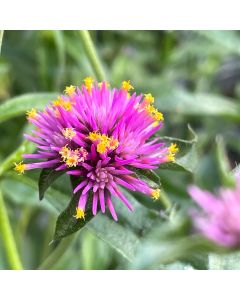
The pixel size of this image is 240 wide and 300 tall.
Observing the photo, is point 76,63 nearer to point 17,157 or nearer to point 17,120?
point 17,120

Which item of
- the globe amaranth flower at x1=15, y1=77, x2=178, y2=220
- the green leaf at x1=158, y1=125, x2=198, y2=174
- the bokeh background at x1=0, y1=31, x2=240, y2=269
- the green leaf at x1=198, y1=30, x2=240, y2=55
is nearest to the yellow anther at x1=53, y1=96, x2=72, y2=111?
the globe amaranth flower at x1=15, y1=77, x2=178, y2=220

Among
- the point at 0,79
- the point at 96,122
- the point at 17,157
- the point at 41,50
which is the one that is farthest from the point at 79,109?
the point at 0,79

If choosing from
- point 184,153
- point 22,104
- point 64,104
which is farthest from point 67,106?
point 22,104

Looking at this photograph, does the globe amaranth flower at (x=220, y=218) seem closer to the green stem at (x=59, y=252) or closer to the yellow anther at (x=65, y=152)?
the yellow anther at (x=65, y=152)

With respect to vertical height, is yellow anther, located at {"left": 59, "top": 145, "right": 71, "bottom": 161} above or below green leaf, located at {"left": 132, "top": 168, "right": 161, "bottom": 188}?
above

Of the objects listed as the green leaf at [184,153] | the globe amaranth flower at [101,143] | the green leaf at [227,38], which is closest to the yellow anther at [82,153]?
the globe amaranth flower at [101,143]

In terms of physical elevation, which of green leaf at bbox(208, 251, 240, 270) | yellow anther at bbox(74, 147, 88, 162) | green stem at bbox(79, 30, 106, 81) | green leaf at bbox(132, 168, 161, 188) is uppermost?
green stem at bbox(79, 30, 106, 81)

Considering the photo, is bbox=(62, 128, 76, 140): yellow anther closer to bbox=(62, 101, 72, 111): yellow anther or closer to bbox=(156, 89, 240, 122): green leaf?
bbox=(62, 101, 72, 111): yellow anther
